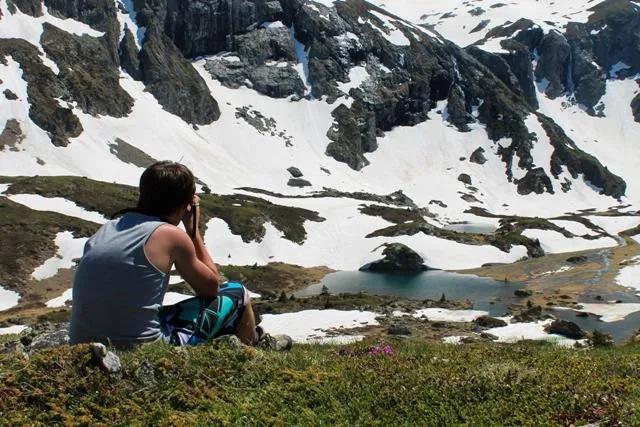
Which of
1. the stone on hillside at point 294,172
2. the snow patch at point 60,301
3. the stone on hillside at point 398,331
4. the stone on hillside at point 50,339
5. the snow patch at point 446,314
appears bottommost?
the snow patch at point 446,314

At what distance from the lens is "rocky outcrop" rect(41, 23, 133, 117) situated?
526 feet

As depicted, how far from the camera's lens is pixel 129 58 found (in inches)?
7520

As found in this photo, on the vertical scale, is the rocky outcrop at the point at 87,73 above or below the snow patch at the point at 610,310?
above

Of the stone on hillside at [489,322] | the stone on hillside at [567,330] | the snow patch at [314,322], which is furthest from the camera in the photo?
the stone on hillside at [489,322]

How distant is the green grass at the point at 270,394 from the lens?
6441 mm

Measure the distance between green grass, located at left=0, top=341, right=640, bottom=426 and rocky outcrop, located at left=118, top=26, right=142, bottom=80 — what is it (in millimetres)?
Result: 198666

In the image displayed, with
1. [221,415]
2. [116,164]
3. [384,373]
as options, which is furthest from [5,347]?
[116,164]

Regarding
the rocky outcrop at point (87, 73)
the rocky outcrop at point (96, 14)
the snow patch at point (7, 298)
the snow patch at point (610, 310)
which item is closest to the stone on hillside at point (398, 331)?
the snow patch at point (610, 310)

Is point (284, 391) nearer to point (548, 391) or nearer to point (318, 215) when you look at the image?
point (548, 391)

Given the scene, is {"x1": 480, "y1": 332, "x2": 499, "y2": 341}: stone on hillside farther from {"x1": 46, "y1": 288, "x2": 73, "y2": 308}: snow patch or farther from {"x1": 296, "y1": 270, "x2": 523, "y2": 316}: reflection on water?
{"x1": 46, "y1": 288, "x2": 73, "y2": 308}: snow patch

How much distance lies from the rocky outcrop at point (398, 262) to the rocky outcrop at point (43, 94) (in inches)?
3286

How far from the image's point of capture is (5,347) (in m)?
11.0

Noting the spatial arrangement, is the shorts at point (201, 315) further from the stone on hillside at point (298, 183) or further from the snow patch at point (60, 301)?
the stone on hillside at point (298, 183)

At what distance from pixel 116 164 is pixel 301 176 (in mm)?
56190
